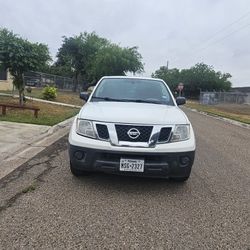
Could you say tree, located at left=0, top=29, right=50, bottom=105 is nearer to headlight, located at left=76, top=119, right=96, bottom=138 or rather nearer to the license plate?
headlight, located at left=76, top=119, right=96, bottom=138

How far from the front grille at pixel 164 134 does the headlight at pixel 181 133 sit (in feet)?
0.27

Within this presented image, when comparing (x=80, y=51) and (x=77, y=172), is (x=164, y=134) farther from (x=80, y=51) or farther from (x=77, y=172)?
(x=80, y=51)

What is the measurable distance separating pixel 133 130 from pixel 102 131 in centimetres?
43

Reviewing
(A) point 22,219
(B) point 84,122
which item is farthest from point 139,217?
(B) point 84,122

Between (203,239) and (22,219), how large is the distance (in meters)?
1.95

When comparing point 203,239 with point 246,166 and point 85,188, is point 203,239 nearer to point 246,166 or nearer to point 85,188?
point 85,188

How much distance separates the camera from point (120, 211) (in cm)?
455

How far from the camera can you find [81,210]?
4512mm

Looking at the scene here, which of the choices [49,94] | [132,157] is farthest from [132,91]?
[49,94]

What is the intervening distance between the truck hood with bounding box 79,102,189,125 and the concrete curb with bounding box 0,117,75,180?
1739mm

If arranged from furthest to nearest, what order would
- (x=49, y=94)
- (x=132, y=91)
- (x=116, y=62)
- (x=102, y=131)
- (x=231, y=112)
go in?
(x=116, y=62) → (x=231, y=112) → (x=49, y=94) → (x=132, y=91) → (x=102, y=131)

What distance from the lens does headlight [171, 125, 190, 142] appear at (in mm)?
5289

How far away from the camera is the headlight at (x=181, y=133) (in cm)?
529

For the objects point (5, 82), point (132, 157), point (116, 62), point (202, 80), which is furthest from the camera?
point (202, 80)
